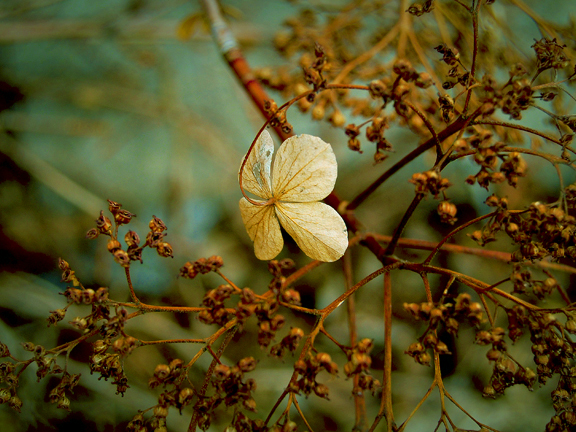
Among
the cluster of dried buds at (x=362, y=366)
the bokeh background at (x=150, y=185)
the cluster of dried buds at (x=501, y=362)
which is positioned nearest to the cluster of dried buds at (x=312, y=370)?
the cluster of dried buds at (x=362, y=366)

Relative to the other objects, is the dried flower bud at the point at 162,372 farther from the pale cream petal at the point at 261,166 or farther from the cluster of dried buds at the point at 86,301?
the pale cream petal at the point at 261,166

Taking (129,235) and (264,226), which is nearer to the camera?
(129,235)

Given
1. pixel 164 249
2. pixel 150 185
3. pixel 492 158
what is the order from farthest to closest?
pixel 150 185 < pixel 164 249 < pixel 492 158

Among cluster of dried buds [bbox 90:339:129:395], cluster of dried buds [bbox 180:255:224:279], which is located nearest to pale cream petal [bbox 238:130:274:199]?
cluster of dried buds [bbox 180:255:224:279]

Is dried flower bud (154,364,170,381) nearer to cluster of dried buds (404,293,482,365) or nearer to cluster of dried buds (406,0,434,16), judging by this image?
cluster of dried buds (404,293,482,365)

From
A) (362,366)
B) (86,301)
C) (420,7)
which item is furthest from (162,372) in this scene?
(420,7)

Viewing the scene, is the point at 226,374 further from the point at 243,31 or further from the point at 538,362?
the point at 243,31

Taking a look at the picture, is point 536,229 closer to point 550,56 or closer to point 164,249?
point 550,56
